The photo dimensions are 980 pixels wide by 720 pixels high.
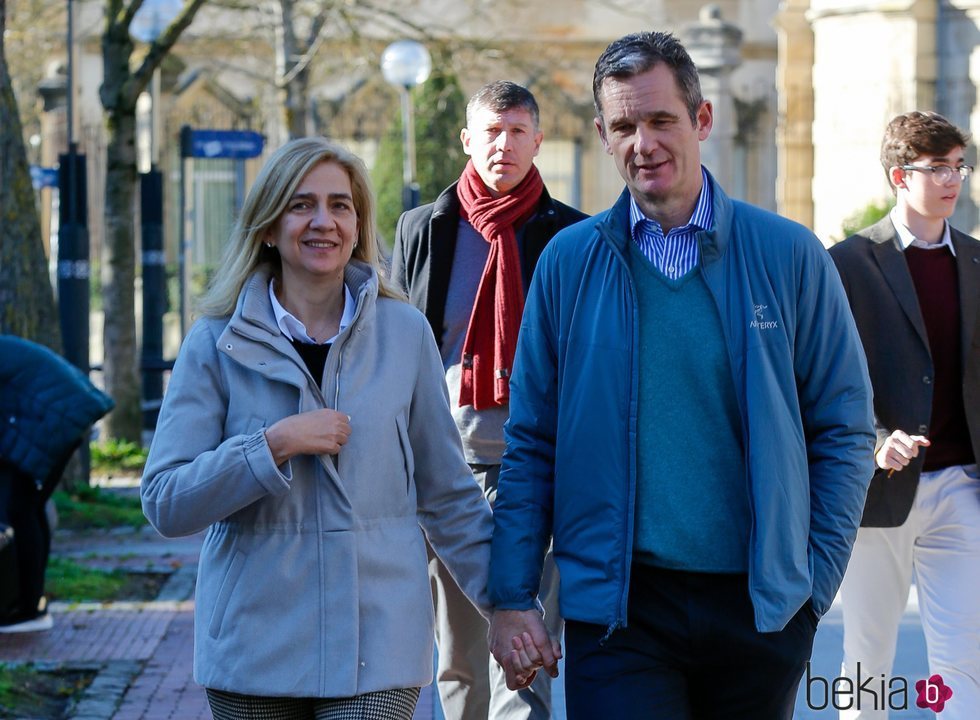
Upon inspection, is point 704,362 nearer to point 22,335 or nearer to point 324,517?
point 324,517

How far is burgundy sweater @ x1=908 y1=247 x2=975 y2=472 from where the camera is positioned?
17.5ft

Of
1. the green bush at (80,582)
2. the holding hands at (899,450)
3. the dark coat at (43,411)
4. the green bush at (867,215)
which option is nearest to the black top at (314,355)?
the holding hands at (899,450)

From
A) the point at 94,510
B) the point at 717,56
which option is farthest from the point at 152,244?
the point at 717,56

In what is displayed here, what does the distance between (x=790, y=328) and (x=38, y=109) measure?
2637cm

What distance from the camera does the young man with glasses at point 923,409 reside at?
5.28 metres

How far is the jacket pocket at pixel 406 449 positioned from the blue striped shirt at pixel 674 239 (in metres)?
0.66

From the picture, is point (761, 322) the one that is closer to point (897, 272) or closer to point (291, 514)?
point (291, 514)

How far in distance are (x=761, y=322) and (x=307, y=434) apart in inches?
37.3

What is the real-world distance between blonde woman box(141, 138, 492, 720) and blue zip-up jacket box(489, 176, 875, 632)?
25 centimetres

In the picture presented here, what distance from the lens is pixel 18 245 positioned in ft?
37.7

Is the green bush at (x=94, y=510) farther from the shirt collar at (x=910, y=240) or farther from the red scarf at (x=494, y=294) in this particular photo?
the shirt collar at (x=910, y=240)

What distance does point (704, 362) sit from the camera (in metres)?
3.55

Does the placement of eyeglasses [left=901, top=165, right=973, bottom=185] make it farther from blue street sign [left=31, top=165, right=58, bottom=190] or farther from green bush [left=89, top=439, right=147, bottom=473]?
blue street sign [left=31, top=165, right=58, bottom=190]

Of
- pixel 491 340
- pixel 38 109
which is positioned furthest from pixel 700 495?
pixel 38 109
